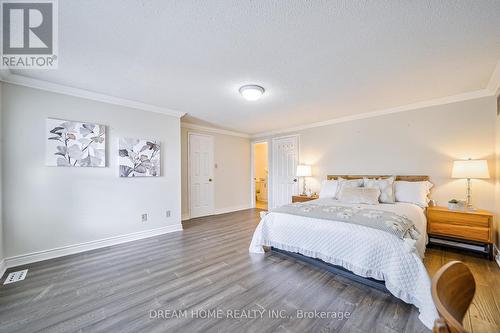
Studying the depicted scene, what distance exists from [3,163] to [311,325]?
3888mm

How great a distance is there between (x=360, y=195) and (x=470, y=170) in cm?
145

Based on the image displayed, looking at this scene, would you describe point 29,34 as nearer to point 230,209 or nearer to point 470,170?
point 230,209

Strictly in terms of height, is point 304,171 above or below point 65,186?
above

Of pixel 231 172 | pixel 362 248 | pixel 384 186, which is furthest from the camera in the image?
pixel 231 172

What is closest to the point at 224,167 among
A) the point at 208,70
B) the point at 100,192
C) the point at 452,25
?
the point at 100,192

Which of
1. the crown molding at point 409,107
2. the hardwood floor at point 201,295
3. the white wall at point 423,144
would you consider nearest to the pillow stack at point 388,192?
the white wall at point 423,144

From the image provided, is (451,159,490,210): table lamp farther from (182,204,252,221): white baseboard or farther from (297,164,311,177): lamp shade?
(182,204,252,221): white baseboard

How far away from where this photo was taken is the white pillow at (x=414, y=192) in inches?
127

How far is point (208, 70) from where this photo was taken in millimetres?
2438

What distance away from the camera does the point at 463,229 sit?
9.11 feet

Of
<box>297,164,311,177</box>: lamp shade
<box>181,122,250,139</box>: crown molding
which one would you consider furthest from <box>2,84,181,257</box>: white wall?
<box>297,164,311,177</box>: lamp shade

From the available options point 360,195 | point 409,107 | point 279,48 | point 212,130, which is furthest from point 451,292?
point 212,130

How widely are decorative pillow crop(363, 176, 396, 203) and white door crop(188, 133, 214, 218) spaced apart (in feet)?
12.1

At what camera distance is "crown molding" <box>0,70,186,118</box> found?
101 inches
